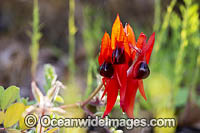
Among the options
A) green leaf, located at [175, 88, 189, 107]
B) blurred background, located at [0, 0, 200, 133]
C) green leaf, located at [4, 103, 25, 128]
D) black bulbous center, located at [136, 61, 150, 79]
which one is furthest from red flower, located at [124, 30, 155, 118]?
green leaf, located at [175, 88, 189, 107]

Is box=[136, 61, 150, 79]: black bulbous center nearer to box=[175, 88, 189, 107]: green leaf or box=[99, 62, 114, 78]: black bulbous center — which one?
box=[99, 62, 114, 78]: black bulbous center

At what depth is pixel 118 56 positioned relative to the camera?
1006mm

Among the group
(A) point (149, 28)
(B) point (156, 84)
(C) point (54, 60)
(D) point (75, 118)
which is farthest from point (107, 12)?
(D) point (75, 118)

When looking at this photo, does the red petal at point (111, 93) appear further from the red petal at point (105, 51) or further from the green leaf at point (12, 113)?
the green leaf at point (12, 113)

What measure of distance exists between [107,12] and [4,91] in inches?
107

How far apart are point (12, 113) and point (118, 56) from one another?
406 mm

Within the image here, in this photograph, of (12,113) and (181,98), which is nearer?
(12,113)

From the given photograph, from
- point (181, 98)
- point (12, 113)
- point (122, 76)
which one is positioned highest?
point (122, 76)

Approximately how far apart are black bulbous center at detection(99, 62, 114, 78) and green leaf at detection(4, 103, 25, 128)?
0.29 m

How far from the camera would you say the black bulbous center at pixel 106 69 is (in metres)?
0.99

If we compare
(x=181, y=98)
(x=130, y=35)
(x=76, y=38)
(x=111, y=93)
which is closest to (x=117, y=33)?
(x=130, y=35)

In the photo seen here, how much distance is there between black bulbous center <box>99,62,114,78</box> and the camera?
3.26ft

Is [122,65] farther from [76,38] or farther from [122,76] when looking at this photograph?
[76,38]

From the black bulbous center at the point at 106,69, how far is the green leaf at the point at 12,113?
0.29m
